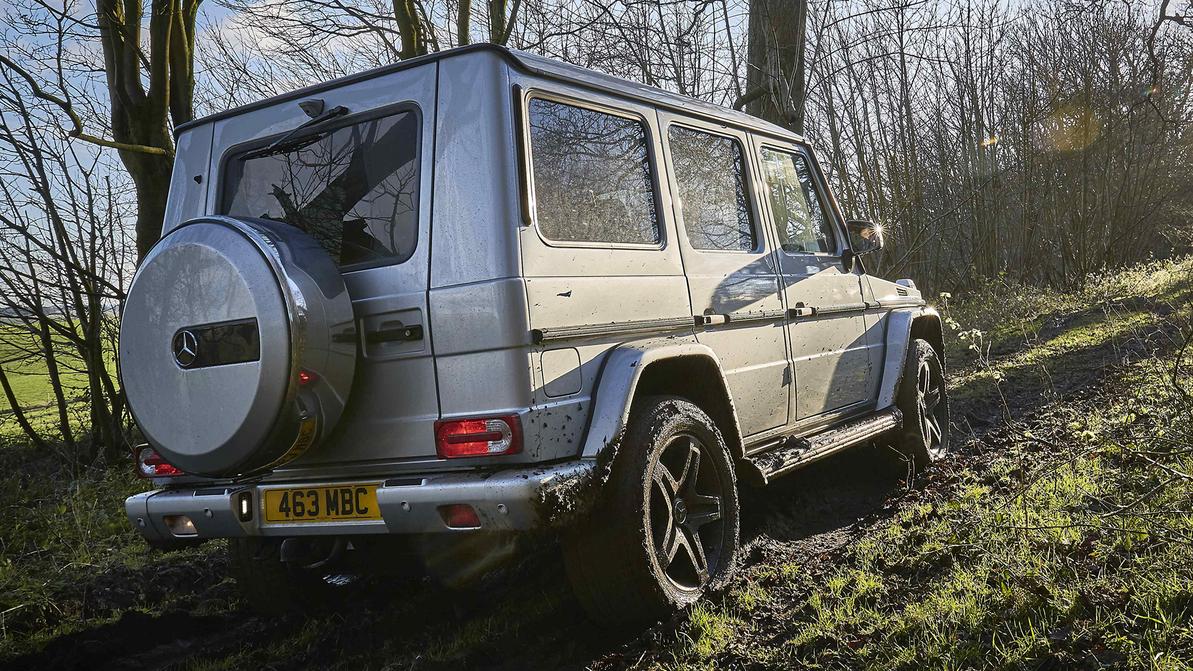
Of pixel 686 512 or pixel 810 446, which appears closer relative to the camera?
pixel 686 512

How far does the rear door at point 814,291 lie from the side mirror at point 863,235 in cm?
7

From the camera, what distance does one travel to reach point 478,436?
2803mm

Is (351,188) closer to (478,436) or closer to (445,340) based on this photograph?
(445,340)

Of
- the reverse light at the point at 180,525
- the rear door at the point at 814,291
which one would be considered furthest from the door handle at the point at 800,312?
the reverse light at the point at 180,525

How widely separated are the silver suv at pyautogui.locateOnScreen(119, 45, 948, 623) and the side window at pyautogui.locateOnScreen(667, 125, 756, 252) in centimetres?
3

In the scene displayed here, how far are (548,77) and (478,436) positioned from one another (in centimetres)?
127

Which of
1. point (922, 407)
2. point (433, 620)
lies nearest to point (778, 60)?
point (922, 407)

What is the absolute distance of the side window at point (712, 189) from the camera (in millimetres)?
3818

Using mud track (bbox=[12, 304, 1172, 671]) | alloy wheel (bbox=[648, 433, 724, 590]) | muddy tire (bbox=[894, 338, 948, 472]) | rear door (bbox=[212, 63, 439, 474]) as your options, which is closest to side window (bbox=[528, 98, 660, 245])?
rear door (bbox=[212, 63, 439, 474])

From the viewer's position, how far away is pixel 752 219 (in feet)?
14.1

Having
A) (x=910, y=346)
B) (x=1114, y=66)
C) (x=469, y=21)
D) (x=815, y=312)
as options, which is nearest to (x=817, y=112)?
(x=1114, y=66)

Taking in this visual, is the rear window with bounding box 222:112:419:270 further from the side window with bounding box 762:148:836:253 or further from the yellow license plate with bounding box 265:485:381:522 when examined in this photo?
the side window with bounding box 762:148:836:253

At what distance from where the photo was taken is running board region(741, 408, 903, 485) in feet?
12.4

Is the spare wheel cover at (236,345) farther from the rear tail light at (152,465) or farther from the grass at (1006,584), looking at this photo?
the grass at (1006,584)
